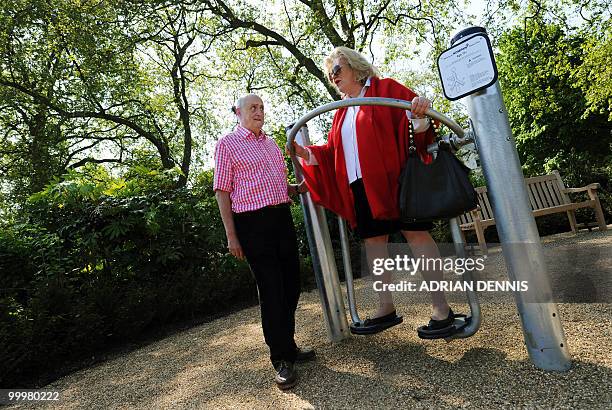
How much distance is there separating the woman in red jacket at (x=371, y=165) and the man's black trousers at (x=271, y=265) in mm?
367

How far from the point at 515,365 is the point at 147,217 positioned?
396cm

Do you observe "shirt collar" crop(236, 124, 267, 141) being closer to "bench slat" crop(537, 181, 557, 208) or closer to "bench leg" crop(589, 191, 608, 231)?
"bench slat" crop(537, 181, 557, 208)

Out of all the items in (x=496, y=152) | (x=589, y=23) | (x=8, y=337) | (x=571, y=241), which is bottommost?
(x=571, y=241)

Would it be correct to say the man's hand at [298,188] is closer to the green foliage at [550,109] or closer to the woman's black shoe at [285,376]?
the woman's black shoe at [285,376]

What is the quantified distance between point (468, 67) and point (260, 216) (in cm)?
137

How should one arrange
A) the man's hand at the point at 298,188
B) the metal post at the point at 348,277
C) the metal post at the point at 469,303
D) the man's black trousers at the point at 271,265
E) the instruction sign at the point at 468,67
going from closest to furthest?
the instruction sign at the point at 468,67, the metal post at the point at 469,303, the man's black trousers at the point at 271,265, the metal post at the point at 348,277, the man's hand at the point at 298,188

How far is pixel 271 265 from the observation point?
261 centimetres

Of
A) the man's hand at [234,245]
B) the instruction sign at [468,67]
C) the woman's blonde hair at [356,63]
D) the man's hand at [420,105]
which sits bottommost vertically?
the man's hand at [234,245]

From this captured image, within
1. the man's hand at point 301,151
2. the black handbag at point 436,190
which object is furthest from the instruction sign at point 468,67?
the man's hand at point 301,151

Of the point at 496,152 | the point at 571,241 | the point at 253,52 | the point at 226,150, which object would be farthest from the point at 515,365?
the point at 253,52

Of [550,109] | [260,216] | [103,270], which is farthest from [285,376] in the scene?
[550,109]

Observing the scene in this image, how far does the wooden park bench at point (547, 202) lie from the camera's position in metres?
6.92

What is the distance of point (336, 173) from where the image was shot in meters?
2.75

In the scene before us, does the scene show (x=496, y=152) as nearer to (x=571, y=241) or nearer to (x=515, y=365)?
(x=515, y=365)
